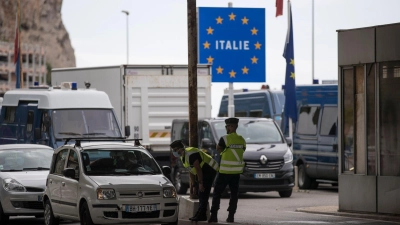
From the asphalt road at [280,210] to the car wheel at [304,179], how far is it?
1.10 feet

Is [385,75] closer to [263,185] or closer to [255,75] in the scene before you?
[263,185]

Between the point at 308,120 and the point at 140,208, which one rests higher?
the point at 308,120

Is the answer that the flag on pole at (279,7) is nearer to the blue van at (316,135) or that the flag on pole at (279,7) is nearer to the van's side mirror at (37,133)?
the blue van at (316,135)

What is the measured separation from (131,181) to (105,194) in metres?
0.57

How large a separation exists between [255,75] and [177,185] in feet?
18.9

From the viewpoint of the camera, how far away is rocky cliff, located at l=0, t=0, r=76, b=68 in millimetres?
142225

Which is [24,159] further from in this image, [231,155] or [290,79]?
[290,79]

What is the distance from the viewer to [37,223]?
20016 millimetres

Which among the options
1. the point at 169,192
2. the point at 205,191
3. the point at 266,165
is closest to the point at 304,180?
the point at 266,165

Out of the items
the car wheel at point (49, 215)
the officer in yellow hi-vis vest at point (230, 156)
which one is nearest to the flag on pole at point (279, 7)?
the officer in yellow hi-vis vest at point (230, 156)

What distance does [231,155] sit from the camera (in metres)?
17.0

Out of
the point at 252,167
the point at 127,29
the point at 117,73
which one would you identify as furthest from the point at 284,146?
the point at 127,29

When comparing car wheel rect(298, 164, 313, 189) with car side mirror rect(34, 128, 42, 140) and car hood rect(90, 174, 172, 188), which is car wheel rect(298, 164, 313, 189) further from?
car hood rect(90, 174, 172, 188)

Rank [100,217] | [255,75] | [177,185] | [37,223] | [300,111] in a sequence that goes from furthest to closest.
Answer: [255,75], [300,111], [177,185], [37,223], [100,217]
